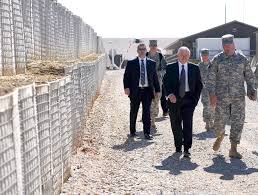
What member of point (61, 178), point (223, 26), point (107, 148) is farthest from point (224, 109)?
point (223, 26)

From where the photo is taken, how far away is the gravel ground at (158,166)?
8.31 meters

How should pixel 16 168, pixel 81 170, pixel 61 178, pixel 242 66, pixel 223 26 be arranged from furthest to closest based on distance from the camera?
pixel 223 26
pixel 242 66
pixel 81 170
pixel 61 178
pixel 16 168

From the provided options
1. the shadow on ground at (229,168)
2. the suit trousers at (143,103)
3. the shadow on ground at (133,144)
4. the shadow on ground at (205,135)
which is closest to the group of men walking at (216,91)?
the shadow on ground at (229,168)

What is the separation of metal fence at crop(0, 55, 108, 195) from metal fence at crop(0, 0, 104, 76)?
1270 mm

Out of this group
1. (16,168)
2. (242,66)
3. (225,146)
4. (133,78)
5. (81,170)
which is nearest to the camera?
(16,168)

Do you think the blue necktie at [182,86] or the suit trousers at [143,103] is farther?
the suit trousers at [143,103]

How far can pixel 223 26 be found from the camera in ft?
223

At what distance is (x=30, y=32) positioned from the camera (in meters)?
12.0

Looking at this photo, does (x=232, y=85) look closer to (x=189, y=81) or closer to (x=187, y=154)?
(x=189, y=81)

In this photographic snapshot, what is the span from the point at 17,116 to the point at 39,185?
1.31 metres

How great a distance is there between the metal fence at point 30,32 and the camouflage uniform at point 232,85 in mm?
3133

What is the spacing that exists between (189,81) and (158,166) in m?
1.78

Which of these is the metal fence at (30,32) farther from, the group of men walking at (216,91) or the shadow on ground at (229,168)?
the shadow on ground at (229,168)

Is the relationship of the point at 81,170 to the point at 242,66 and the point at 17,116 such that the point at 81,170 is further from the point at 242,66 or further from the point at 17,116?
the point at 17,116
